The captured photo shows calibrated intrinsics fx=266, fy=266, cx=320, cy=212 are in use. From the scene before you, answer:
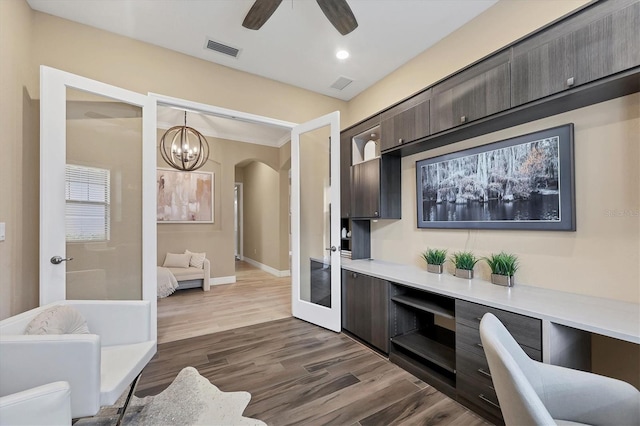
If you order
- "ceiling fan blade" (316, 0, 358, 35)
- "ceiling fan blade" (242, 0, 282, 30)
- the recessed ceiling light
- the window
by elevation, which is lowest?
the window

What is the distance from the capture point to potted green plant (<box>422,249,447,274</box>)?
261 cm

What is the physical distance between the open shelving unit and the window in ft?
9.23

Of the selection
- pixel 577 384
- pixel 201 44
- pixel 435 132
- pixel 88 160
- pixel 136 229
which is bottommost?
pixel 577 384

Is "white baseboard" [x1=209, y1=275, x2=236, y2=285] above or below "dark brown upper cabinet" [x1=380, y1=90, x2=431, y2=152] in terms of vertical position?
below

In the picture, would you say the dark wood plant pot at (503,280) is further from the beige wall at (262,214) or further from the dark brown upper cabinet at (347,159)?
the beige wall at (262,214)

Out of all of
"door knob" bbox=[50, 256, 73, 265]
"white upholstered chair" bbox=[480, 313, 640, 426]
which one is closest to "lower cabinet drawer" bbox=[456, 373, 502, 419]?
"white upholstered chair" bbox=[480, 313, 640, 426]

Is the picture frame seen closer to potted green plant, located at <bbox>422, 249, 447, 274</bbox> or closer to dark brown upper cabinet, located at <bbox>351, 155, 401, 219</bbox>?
dark brown upper cabinet, located at <bbox>351, 155, 401, 219</bbox>

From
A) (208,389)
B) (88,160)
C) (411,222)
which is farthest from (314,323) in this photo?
(88,160)

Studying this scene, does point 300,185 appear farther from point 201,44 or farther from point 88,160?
point 88,160

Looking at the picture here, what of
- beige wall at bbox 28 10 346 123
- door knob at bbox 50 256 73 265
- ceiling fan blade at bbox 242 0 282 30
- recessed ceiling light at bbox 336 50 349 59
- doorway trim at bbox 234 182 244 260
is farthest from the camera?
doorway trim at bbox 234 182 244 260

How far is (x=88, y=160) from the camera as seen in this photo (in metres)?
2.43

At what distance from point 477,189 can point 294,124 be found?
239 cm

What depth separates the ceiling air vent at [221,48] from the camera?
9.43ft

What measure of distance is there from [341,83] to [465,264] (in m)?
2.80
